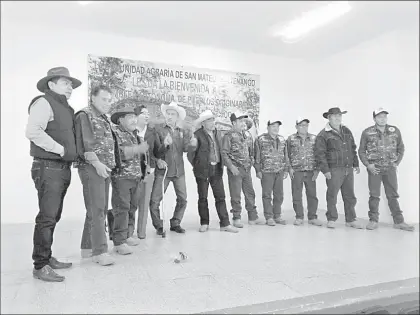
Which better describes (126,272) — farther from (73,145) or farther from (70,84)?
(70,84)

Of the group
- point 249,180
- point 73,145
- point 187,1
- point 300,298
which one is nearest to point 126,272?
point 73,145

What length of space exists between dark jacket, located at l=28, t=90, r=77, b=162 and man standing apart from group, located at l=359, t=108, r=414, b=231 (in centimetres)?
331

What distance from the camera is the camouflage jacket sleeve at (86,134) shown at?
92.8 inches

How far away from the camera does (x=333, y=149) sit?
4.03m

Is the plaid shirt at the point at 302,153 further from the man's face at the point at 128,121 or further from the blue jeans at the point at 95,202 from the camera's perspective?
the blue jeans at the point at 95,202

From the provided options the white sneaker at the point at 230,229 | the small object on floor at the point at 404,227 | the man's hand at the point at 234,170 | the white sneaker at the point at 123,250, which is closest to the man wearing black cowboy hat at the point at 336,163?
the small object on floor at the point at 404,227

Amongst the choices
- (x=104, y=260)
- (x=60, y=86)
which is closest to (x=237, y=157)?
(x=104, y=260)

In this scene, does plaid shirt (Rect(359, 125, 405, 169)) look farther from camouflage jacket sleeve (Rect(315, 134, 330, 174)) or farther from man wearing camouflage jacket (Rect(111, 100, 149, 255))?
man wearing camouflage jacket (Rect(111, 100, 149, 255))

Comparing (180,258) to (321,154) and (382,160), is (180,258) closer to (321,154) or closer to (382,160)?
(321,154)

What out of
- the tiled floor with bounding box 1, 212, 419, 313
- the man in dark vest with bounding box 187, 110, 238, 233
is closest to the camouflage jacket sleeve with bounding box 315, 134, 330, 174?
the tiled floor with bounding box 1, 212, 419, 313

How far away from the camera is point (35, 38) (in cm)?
415

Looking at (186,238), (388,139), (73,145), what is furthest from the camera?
(388,139)

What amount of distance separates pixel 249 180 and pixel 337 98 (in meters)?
1.78

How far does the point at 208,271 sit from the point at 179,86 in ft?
10.4
